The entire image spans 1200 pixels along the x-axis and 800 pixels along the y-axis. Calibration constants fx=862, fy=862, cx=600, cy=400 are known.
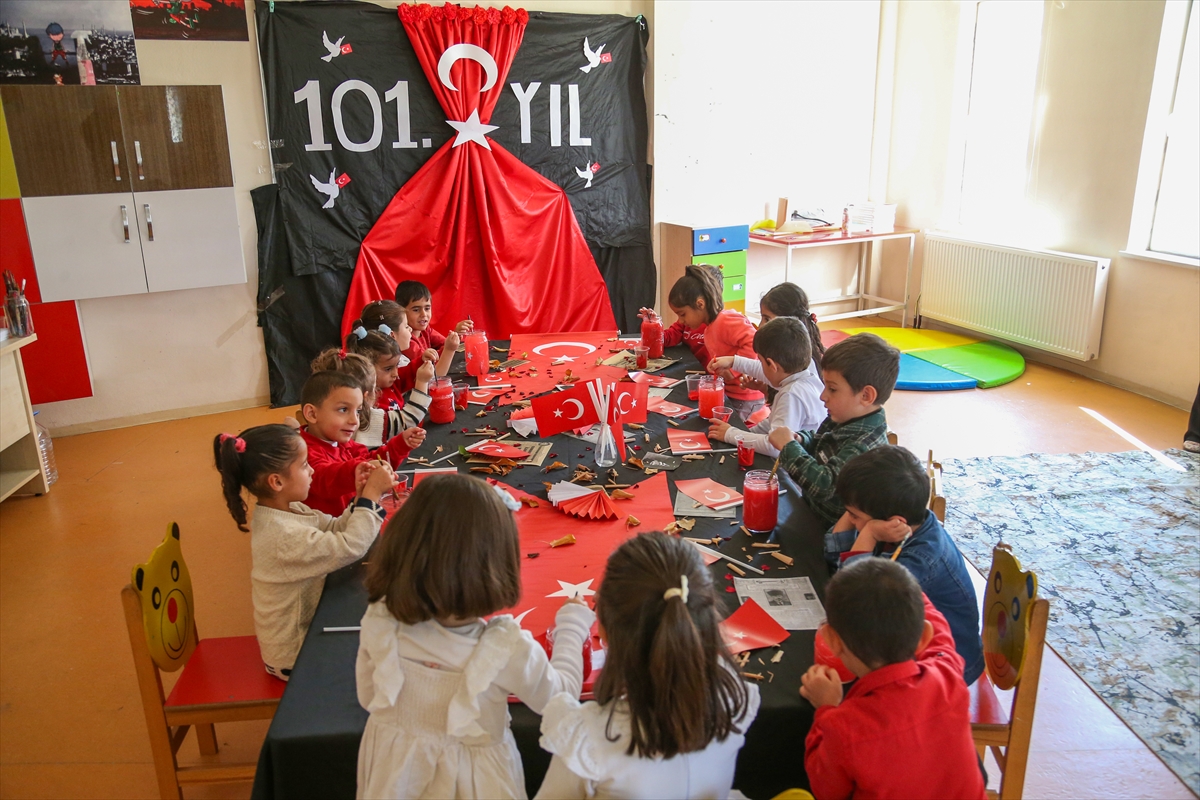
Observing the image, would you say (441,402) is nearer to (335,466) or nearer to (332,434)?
(332,434)

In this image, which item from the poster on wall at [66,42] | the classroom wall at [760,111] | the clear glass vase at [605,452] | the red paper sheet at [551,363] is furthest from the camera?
the classroom wall at [760,111]

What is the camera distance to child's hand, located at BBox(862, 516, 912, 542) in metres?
1.84

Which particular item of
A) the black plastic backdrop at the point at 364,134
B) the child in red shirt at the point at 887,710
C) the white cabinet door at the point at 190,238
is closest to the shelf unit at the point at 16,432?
the white cabinet door at the point at 190,238

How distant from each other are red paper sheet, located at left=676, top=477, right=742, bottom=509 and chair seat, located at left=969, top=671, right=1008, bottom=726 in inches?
28.2

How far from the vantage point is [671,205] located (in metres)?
6.43

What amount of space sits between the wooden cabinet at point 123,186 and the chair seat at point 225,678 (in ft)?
11.3

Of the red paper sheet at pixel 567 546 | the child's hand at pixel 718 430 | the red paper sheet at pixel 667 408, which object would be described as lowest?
the red paper sheet at pixel 567 546

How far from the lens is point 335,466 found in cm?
241

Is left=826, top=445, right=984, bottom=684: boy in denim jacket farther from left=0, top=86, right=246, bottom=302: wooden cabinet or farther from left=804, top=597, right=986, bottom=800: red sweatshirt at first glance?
left=0, top=86, right=246, bottom=302: wooden cabinet

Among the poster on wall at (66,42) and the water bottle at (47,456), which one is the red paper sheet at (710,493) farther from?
the poster on wall at (66,42)

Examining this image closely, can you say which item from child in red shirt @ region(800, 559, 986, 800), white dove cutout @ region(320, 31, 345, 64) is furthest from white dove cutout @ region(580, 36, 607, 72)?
child in red shirt @ region(800, 559, 986, 800)

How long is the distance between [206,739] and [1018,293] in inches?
230

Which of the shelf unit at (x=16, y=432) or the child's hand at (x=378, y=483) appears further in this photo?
the shelf unit at (x=16, y=432)

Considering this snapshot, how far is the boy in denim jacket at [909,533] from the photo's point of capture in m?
1.85
